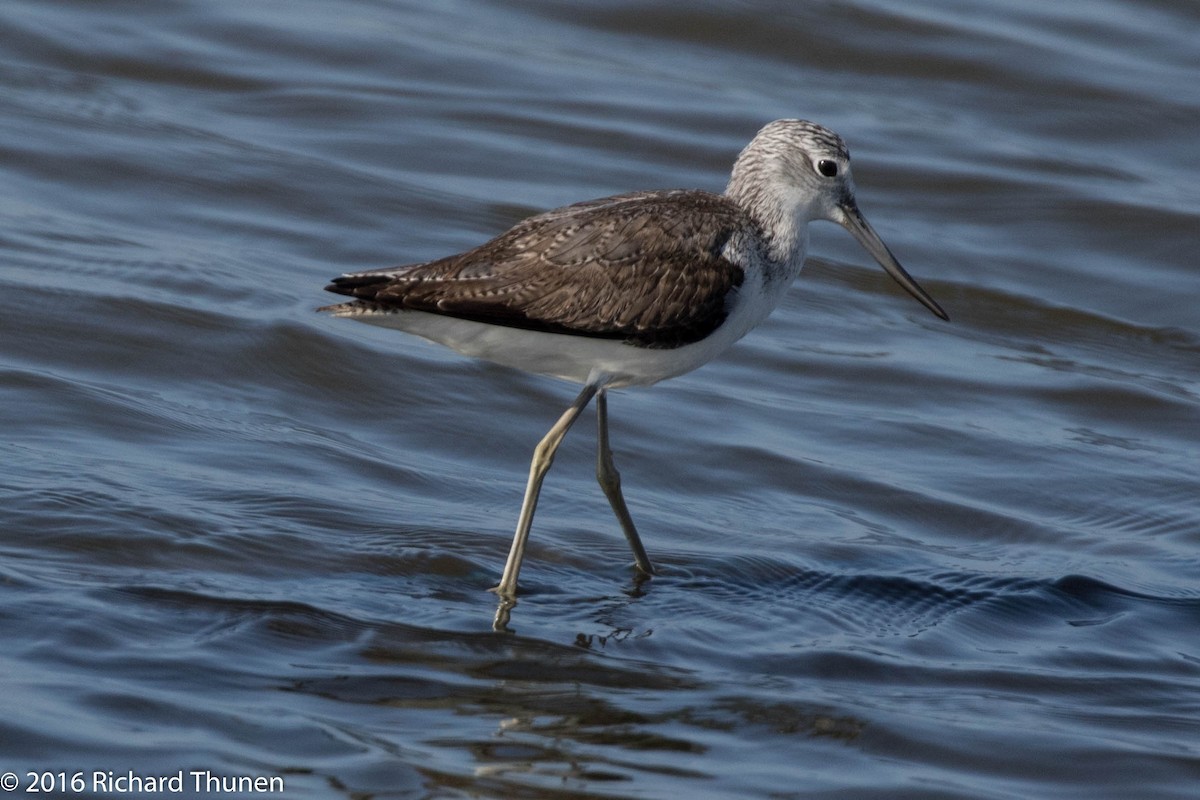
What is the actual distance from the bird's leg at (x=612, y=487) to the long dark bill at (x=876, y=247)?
1.50 meters

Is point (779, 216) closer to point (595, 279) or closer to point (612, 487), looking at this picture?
point (595, 279)

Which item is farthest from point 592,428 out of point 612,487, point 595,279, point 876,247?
point 595,279

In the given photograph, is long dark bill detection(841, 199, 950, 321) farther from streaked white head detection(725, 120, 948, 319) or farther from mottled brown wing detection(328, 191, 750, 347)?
mottled brown wing detection(328, 191, 750, 347)

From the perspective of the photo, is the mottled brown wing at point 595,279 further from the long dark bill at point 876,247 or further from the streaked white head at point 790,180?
the long dark bill at point 876,247

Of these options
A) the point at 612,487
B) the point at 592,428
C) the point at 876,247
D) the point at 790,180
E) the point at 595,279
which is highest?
the point at 790,180

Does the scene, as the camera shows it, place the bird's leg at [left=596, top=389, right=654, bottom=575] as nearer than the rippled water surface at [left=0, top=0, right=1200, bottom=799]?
No

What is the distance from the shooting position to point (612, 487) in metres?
8.28

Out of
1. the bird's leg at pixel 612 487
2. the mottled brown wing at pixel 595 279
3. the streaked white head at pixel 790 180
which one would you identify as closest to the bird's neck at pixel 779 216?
the streaked white head at pixel 790 180

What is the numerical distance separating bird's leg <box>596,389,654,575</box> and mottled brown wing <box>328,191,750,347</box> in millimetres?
838

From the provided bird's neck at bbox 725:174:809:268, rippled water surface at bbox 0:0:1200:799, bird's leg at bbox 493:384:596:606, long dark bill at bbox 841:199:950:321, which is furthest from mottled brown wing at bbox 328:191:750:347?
rippled water surface at bbox 0:0:1200:799

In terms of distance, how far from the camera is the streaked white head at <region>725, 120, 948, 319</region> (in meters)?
7.97

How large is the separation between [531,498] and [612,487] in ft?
1.96

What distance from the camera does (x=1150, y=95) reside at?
606 inches

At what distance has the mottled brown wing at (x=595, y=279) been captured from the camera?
7125 millimetres
